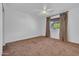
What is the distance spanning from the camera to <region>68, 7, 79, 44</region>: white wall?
1.55m

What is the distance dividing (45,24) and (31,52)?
559 mm

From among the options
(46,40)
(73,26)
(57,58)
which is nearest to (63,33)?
(73,26)

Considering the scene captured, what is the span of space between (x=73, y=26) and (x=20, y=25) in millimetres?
923

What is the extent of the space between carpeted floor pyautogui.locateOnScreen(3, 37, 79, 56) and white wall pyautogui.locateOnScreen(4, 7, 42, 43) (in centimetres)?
10

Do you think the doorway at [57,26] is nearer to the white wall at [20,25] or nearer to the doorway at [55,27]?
the doorway at [55,27]

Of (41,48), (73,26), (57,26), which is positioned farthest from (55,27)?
(41,48)

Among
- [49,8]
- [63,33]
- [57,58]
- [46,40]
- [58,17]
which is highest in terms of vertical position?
[49,8]

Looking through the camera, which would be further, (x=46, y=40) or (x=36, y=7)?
(x=46, y=40)

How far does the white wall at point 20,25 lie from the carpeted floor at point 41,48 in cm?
10

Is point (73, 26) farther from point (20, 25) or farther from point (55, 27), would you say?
point (20, 25)

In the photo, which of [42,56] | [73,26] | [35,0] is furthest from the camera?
[73,26]

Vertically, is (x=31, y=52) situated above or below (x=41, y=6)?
below

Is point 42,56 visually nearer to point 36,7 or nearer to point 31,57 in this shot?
point 31,57

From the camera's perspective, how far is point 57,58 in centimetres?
136
